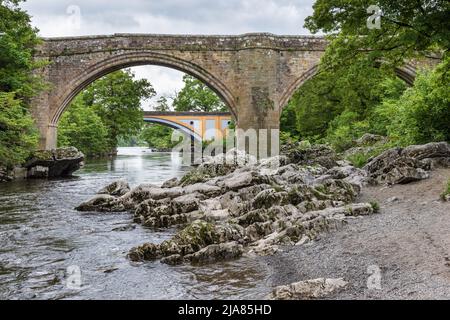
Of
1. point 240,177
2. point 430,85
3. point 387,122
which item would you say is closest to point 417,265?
point 240,177

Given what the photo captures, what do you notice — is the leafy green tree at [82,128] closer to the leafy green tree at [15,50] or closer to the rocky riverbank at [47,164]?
the rocky riverbank at [47,164]

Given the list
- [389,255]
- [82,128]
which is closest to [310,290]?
[389,255]

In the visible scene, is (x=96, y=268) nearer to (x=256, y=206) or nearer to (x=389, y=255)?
(x=389, y=255)

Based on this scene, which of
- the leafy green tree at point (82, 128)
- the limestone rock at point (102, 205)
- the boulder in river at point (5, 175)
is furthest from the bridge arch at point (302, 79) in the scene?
the leafy green tree at point (82, 128)

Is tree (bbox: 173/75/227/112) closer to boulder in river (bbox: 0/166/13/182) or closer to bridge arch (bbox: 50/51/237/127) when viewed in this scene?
bridge arch (bbox: 50/51/237/127)

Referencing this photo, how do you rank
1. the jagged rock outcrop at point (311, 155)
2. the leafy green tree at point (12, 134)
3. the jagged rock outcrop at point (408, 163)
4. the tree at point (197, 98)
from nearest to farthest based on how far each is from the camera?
the jagged rock outcrop at point (408, 163) < the leafy green tree at point (12, 134) < the jagged rock outcrop at point (311, 155) < the tree at point (197, 98)

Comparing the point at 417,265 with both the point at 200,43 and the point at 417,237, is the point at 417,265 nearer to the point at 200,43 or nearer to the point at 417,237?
the point at 417,237

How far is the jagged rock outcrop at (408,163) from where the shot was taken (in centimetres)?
1035

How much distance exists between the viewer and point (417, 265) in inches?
195

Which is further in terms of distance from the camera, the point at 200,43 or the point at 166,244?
the point at 200,43

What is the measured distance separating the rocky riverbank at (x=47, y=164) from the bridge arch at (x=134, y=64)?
210 centimetres

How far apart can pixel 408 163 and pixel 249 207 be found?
14.2ft

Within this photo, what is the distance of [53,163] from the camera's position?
67.5 ft

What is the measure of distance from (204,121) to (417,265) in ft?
136
